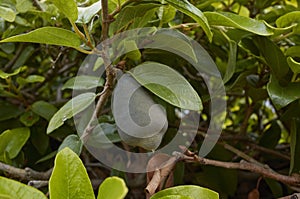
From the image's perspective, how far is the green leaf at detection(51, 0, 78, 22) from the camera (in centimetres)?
55

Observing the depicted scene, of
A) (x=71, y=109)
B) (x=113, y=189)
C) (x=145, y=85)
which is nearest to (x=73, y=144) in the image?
(x=71, y=109)

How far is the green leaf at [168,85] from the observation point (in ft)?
1.81

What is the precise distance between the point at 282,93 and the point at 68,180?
365 mm

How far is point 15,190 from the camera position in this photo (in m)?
0.42

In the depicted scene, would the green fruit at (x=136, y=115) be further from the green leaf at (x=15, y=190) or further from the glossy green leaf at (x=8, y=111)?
the glossy green leaf at (x=8, y=111)

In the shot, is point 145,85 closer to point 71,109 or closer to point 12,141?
point 71,109

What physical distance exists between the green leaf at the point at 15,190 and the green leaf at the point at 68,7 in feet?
0.74

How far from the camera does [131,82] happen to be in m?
0.60

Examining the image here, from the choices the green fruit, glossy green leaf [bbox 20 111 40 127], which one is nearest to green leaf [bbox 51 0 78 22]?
the green fruit

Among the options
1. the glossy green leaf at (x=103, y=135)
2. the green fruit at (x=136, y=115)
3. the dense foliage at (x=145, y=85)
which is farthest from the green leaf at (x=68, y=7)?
the glossy green leaf at (x=103, y=135)

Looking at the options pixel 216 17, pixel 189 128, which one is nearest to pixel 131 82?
pixel 216 17

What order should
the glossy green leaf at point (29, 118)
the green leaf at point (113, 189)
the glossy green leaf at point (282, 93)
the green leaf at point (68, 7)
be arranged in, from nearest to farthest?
1. the green leaf at point (113, 189)
2. the green leaf at point (68, 7)
3. the glossy green leaf at point (282, 93)
4. the glossy green leaf at point (29, 118)

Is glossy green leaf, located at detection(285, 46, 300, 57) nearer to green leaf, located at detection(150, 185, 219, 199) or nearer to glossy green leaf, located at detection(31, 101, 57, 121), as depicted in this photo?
green leaf, located at detection(150, 185, 219, 199)

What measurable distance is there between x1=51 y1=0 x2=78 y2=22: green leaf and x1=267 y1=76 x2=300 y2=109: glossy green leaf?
0.97 ft
